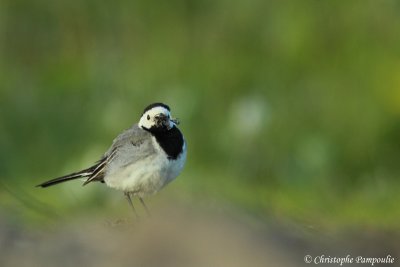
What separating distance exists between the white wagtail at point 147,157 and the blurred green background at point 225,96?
39 centimetres

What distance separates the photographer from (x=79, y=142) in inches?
374

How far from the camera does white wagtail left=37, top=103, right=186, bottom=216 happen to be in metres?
6.55

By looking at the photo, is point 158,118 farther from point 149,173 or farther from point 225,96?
point 225,96

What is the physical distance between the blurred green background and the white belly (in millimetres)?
455

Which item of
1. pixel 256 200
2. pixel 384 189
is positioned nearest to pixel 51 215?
pixel 256 200

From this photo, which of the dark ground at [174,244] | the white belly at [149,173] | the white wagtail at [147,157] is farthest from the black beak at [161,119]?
the dark ground at [174,244]

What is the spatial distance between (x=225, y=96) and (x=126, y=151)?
3.33 meters

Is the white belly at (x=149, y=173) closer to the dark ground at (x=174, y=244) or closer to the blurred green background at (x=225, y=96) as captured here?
the blurred green background at (x=225, y=96)

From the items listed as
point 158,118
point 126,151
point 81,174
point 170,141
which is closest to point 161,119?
point 158,118

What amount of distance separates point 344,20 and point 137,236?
6.55m

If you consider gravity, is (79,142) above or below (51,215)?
above

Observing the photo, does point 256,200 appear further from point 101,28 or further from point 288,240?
point 101,28

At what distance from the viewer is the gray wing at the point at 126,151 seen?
6715 mm

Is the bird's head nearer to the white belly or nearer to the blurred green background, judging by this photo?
the white belly
